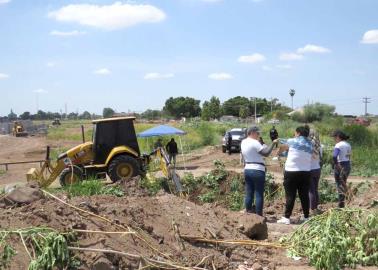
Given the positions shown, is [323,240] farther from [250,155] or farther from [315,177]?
[315,177]

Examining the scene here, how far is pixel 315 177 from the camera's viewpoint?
10.1m

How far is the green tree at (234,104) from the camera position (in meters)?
123

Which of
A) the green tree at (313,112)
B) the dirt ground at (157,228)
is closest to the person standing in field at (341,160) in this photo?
the dirt ground at (157,228)

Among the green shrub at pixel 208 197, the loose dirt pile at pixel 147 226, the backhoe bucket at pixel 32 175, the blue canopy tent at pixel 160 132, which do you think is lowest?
the green shrub at pixel 208 197

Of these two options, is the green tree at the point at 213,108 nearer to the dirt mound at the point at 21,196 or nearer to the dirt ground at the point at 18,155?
the dirt ground at the point at 18,155

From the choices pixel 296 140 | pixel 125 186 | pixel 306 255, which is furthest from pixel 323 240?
pixel 125 186

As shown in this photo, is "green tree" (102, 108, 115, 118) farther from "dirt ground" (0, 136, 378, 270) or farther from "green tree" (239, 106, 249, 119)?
"dirt ground" (0, 136, 378, 270)

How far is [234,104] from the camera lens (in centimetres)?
12606

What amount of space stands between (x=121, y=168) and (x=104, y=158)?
862mm

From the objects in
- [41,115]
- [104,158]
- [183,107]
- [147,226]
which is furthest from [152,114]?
[147,226]

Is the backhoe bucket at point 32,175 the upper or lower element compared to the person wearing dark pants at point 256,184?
lower

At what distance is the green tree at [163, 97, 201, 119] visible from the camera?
119500 mm

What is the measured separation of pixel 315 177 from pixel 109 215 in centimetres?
478

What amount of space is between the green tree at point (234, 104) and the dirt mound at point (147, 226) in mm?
114364
